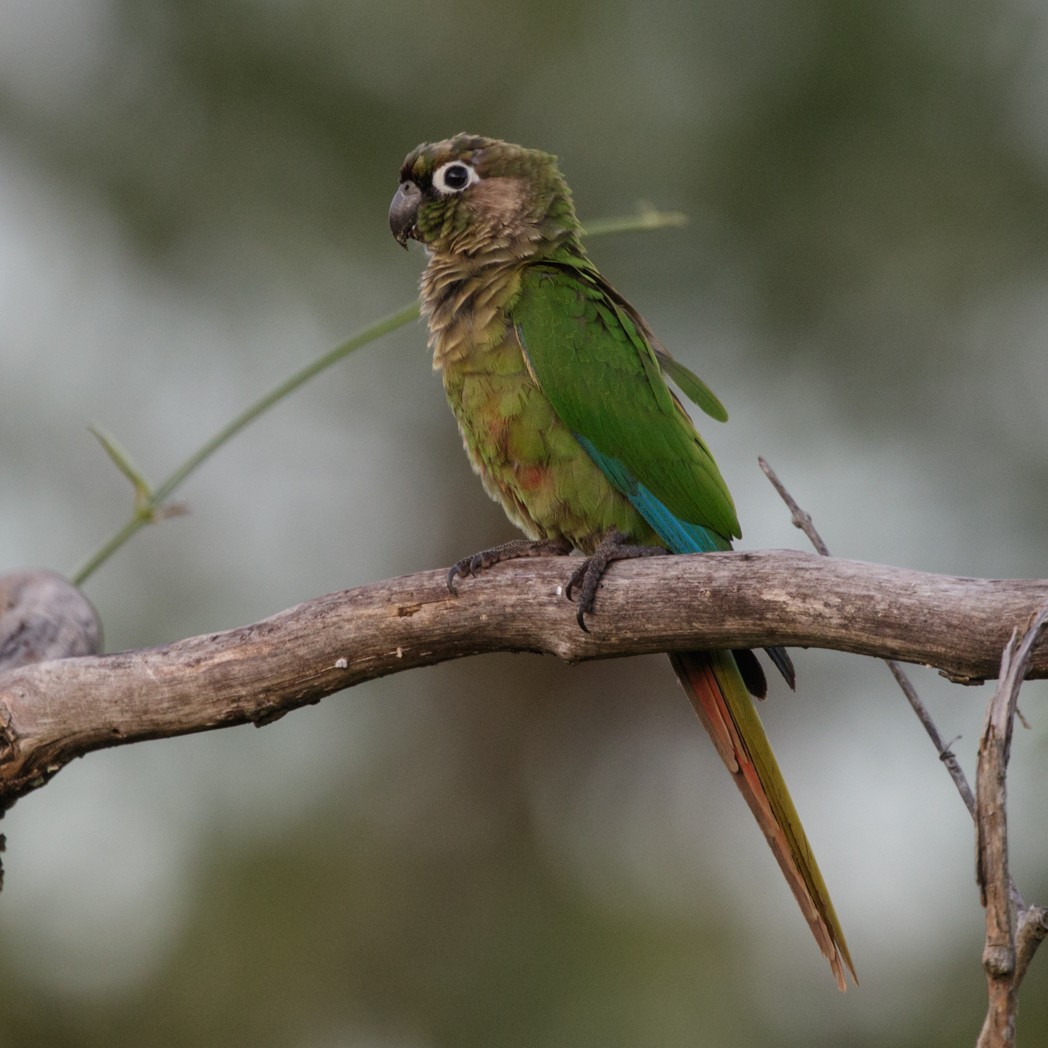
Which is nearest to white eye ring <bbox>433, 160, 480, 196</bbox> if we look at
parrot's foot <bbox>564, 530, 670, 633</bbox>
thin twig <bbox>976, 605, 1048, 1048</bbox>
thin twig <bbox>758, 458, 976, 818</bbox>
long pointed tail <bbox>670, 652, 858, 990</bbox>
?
parrot's foot <bbox>564, 530, 670, 633</bbox>

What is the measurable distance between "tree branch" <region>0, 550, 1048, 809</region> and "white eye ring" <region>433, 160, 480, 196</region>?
1469 mm

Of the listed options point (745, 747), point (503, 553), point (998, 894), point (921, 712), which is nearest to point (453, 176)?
point (503, 553)

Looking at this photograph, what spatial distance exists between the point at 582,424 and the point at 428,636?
0.86 meters

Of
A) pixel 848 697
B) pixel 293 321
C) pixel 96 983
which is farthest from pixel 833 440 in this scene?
pixel 96 983

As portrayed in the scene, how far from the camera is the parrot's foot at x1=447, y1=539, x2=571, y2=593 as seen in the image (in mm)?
2762

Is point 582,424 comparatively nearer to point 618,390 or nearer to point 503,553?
point 618,390

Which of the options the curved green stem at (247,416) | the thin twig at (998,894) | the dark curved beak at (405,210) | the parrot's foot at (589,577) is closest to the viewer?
the thin twig at (998,894)

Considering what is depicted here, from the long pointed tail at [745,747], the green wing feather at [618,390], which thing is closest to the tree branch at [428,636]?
the long pointed tail at [745,747]

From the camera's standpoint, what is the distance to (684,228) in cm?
803

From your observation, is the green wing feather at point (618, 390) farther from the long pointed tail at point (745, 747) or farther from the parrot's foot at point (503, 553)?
the long pointed tail at point (745, 747)

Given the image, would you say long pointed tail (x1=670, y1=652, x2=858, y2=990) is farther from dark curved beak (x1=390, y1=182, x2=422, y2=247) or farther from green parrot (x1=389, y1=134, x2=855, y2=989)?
dark curved beak (x1=390, y1=182, x2=422, y2=247)

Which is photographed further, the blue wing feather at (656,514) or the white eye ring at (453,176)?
the white eye ring at (453,176)

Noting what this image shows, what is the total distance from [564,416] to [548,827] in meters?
4.28

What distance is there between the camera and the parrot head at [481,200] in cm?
369
